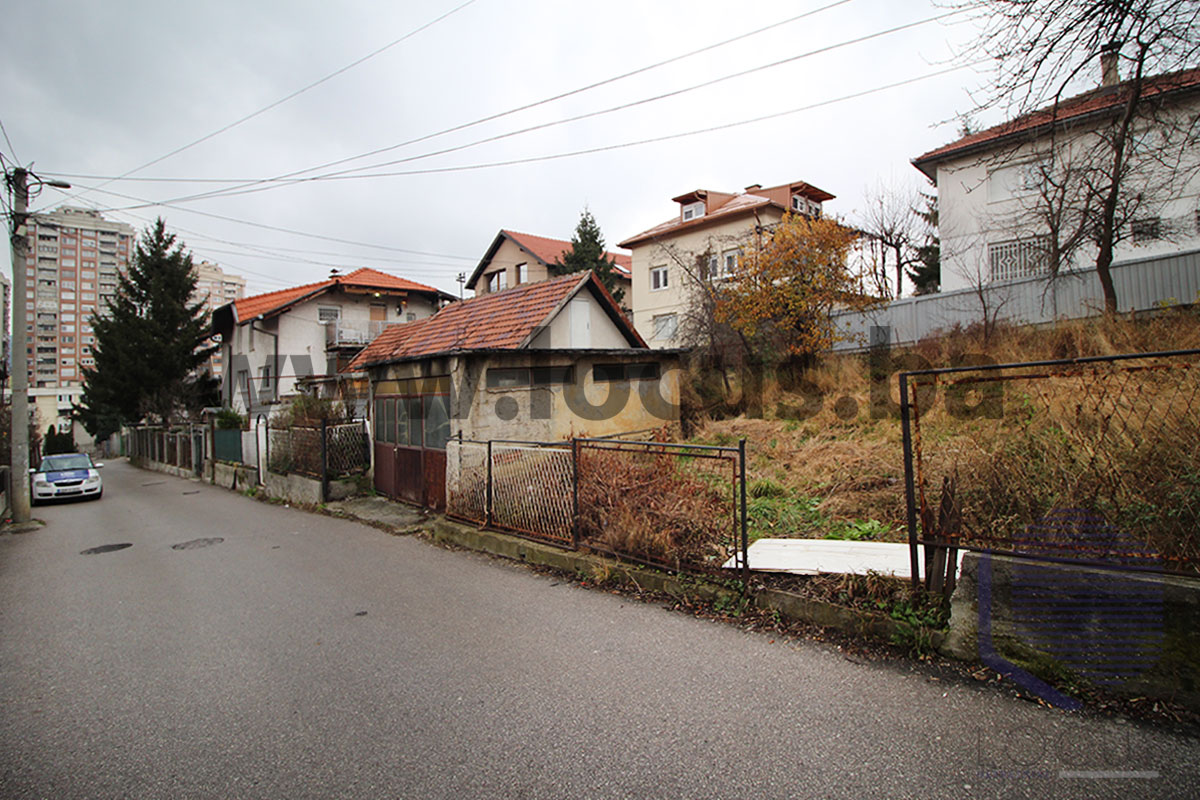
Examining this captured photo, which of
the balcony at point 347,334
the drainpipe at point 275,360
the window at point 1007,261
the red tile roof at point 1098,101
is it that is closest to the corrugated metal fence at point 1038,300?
the window at point 1007,261

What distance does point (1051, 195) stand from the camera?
1378 cm

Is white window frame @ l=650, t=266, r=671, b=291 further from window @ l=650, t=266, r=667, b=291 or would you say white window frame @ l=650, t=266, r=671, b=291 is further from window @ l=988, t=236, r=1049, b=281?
window @ l=988, t=236, r=1049, b=281

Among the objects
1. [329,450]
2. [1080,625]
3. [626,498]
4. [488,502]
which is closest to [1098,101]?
[1080,625]

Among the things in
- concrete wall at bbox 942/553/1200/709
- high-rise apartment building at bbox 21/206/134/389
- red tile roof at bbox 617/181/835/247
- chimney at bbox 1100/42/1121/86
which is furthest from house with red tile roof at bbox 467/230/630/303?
high-rise apartment building at bbox 21/206/134/389

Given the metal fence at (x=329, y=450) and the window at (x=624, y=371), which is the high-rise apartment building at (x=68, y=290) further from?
the window at (x=624, y=371)

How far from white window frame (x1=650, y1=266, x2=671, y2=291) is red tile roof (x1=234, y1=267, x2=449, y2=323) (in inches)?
493

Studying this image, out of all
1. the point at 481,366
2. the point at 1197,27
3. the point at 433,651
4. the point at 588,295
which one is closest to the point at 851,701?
the point at 433,651

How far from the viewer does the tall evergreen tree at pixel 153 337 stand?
Result: 32.5 metres

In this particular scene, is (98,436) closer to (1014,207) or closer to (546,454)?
(546,454)

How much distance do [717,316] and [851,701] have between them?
15.4m

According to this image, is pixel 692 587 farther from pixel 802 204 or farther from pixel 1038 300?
pixel 802 204

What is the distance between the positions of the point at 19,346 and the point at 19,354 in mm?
175

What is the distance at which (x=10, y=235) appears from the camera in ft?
41.8

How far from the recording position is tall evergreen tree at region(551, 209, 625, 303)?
32.3 metres
